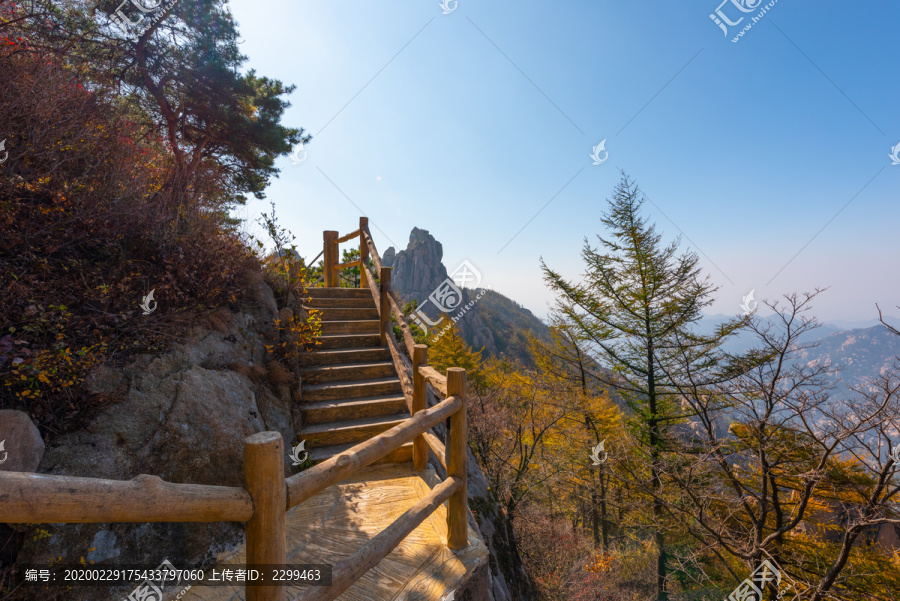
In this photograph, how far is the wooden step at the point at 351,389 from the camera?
182 inches

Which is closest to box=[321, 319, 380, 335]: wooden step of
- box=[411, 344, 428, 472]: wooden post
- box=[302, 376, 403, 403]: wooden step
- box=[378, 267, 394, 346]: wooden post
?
box=[378, 267, 394, 346]: wooden post

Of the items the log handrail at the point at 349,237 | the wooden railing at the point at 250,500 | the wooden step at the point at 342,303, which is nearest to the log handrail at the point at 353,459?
the wooden railing at the point at 250,500

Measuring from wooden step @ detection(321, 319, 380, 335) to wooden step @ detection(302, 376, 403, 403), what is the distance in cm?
122

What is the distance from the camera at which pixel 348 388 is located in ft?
15.8

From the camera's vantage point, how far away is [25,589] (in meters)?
1.99

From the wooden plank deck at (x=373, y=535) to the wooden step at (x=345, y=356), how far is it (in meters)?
2.03

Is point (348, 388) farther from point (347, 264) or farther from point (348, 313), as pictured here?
point (347, 264)

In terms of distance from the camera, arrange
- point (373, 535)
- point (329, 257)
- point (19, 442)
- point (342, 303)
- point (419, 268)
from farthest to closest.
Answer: point (419, 268) → point (329, 257) → point (342, 303) → point (373, 535) → point (19, 442)

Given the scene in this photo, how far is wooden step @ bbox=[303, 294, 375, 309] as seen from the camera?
6.48m

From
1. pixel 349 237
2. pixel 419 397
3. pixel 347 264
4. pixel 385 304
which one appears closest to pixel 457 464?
pixel 419 397

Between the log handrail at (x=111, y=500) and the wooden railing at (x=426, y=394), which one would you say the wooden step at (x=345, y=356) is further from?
the log handrail at (x=111, y=500)

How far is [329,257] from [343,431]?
552 centimetres

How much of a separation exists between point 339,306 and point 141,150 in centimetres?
375

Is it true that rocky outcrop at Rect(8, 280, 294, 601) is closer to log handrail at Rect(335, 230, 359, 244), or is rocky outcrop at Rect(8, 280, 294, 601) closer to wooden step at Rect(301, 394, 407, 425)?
wooden step at Rect(301, 394, 407, 425)
